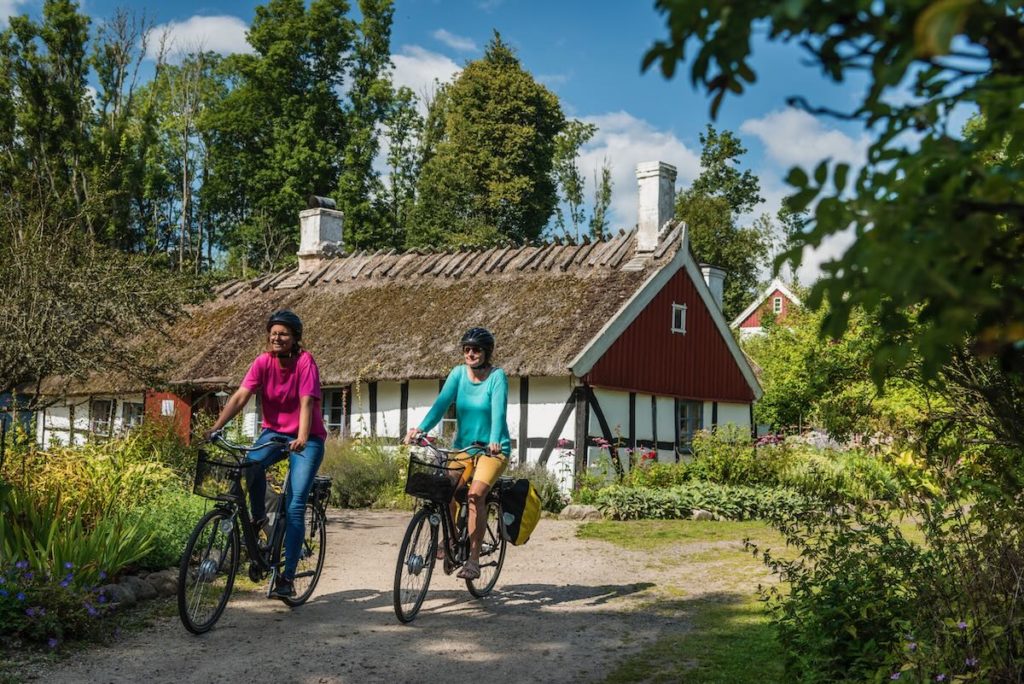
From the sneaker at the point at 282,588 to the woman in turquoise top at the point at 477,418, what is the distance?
1.07 m

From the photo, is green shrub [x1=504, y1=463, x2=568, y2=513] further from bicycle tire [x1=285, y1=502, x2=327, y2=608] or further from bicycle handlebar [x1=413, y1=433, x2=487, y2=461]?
bicycle handlebar [x1=413, y1=433, x2=487, y2=461]

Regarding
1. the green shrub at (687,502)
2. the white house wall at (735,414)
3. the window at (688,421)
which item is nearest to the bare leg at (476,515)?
the green shrub at (687,502)

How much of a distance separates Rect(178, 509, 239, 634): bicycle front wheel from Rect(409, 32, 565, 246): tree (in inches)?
1271

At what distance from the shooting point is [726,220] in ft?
154

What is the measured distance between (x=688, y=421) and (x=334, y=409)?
7.24 m

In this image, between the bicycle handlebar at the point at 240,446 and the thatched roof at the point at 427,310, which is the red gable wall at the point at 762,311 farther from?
the bicycle handlebar at the point at 240,446

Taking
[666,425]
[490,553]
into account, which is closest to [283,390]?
[490,553]

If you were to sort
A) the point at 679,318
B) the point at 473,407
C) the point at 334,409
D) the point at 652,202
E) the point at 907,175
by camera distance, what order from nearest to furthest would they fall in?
the point at 907,175 → the point at 473,407 → the point at 652,202 → the point at 679,318 → the point at 334,409

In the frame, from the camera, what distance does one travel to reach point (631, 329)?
63.4 feet

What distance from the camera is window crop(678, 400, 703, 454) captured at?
21.2 meters

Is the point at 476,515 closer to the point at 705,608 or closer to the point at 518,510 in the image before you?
the point at 518,510

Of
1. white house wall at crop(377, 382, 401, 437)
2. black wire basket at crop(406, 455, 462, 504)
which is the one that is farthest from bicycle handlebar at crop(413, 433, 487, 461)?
white house wall at crop(377, 382, 401, 437)

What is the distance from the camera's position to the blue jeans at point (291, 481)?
705 cm

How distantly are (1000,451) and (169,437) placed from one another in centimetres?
1082
